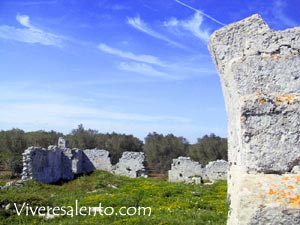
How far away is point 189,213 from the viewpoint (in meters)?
13.4

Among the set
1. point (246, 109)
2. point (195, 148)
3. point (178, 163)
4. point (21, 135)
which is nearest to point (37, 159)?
point (178, 163)

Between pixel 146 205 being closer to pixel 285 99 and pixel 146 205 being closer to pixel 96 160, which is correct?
pixel 285 99

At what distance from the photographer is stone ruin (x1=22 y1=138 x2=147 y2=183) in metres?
27.6

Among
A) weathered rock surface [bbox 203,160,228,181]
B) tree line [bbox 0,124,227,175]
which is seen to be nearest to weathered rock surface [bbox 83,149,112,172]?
weathered rock surface [bbox 203,160,228,181]

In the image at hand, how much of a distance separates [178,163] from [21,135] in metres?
28.1

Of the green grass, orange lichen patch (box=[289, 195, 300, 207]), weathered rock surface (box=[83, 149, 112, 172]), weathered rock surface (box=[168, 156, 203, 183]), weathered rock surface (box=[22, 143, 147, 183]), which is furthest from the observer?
weathered rock surface (box=[83, 149, 112, 172])

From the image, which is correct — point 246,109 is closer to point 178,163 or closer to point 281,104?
point 281,104

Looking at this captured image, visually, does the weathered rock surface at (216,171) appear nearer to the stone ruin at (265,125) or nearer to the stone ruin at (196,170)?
the stone ruin at (196,170)

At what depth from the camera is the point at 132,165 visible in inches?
1512

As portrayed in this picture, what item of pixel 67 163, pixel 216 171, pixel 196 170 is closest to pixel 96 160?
pixel 67 163

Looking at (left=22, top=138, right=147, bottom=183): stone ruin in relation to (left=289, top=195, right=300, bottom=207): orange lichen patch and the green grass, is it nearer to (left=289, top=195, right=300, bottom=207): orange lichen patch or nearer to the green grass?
the green grass

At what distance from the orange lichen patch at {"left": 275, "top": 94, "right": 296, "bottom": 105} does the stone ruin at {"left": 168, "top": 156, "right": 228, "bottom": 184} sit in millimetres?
32133

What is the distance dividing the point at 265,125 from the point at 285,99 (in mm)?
335

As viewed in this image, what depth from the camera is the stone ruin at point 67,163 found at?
27.6 m
